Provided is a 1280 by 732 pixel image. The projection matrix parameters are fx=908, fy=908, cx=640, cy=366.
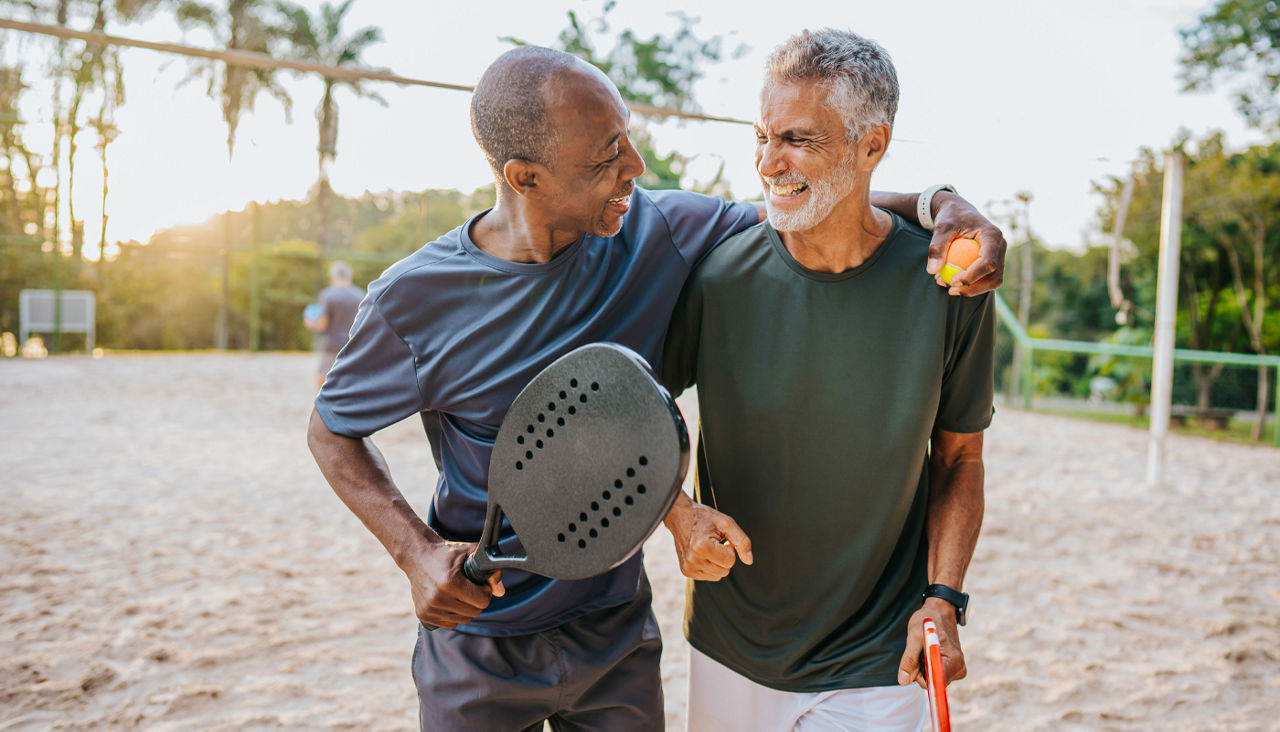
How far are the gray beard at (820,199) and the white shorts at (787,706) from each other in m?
0.90

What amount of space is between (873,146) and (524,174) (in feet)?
2.26

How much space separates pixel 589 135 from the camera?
153 cm

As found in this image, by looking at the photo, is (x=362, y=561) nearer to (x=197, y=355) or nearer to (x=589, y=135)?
(x=589, y=135)

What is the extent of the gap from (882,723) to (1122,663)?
3.12 m

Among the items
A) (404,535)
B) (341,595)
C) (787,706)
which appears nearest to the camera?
(404,535)

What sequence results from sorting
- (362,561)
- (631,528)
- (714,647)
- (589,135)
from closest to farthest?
1. (631,528)
2. (589,135)
3. (714,647)
4. (362,561)

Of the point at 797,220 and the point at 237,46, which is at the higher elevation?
the point at 237,46

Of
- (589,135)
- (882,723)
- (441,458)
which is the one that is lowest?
(882,723)

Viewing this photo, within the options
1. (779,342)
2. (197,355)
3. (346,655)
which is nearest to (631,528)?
(779,342)

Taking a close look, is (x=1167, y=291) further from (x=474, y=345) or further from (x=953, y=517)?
Result: (x=474, y=345)

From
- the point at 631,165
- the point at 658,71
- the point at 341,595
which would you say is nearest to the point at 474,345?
the point at 631,165

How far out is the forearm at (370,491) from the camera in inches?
58.2

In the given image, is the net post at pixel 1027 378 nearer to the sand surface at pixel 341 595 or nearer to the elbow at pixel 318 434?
the sand surface at pixel 341 595

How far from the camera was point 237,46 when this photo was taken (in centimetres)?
2334
